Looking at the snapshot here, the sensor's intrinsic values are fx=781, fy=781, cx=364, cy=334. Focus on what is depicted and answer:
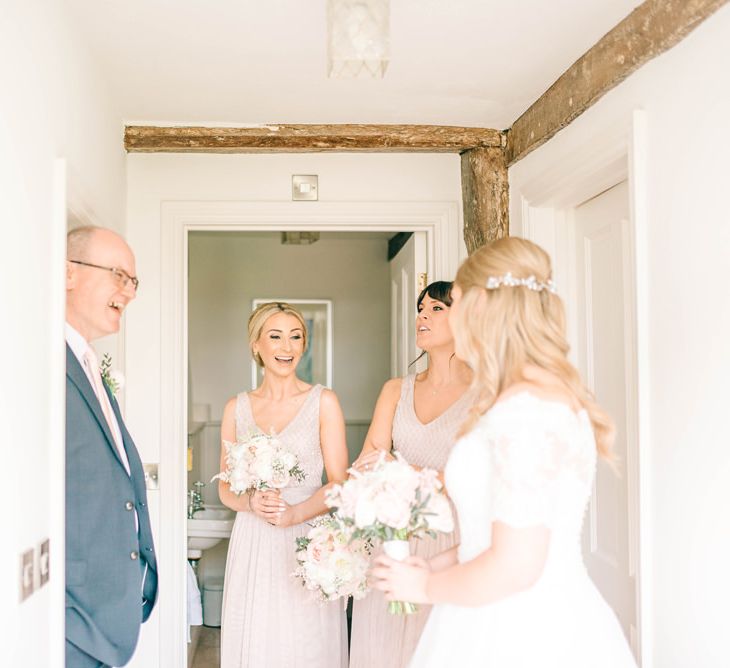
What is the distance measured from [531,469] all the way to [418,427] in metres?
1.35

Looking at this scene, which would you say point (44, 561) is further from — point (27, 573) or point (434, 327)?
point (434, 327)

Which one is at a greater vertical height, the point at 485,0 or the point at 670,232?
the point at 485,0

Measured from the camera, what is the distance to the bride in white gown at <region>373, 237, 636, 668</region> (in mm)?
1656

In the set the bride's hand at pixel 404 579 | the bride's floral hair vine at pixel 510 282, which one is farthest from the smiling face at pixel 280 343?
the bride's floral hair vine at pixel 510 282

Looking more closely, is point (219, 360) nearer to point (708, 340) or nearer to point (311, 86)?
point (311, 86)

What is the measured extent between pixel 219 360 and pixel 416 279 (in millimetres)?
2071

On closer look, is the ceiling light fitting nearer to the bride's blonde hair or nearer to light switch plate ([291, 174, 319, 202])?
the bride's blonde hair

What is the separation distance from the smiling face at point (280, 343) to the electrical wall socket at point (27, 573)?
5.15 ft

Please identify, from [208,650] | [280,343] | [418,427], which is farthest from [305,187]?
[208,650]

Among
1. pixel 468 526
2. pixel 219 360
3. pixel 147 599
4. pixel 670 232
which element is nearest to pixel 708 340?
pixel 670 232

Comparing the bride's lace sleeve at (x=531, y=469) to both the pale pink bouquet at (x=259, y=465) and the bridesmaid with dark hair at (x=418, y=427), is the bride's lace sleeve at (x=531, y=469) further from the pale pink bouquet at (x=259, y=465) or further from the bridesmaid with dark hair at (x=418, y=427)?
the pale pink bouquet at (x=259, y=465)

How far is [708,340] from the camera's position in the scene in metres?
1.92

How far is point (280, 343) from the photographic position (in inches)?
131

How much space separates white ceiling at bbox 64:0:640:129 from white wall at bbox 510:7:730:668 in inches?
16.2
